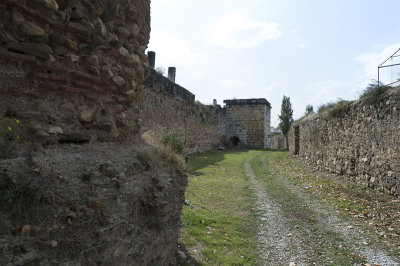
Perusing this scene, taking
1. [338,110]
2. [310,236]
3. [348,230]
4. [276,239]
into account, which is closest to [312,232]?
[310,236]

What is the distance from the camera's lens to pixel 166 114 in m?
12.4

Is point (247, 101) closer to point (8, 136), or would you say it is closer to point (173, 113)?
point (173, 113)

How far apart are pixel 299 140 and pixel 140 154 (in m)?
15.1

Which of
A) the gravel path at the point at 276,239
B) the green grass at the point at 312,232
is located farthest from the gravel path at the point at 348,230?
the gravel path at the point at 276,239

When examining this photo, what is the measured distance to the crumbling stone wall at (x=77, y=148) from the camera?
5.26 ft

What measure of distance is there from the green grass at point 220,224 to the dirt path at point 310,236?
0.26m

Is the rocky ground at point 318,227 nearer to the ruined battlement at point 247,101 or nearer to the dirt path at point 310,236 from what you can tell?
the dirt path at point 310,236

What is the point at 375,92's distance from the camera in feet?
24.1

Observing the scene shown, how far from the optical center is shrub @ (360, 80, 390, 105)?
718 cm

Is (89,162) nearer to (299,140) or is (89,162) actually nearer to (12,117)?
(12,117)

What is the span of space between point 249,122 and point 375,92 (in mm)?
19446

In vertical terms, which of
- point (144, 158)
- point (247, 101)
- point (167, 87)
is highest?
point (247, 101)

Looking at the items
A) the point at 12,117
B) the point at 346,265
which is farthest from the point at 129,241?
the point at 346,265

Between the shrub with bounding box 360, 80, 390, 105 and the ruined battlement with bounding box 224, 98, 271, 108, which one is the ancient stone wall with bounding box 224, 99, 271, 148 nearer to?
the ruined battlement with bounding box 224, 98, 271, 108
